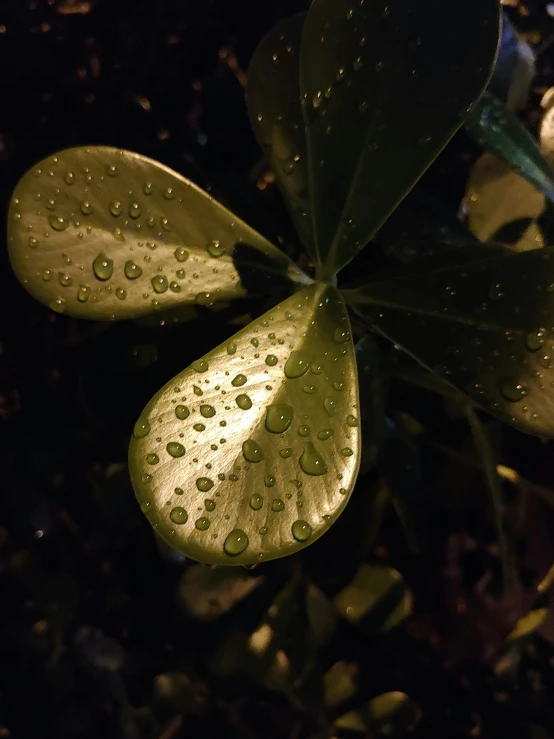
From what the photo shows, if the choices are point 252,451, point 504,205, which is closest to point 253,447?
point 252,451

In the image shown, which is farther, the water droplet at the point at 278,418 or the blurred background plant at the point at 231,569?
the blurred background plant at the point at 231,569

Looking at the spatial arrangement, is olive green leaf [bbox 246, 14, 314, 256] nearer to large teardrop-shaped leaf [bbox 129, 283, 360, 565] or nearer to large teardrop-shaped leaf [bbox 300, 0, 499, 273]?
large teardrop-shaped leaf [bbox 300, 0, 499, 273]

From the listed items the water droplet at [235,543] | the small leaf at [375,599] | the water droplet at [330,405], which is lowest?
the small leaf at [375,599]

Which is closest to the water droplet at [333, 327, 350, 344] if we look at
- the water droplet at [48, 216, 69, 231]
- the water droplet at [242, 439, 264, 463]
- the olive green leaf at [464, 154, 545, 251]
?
the water droplet at [242, 439, 264, 463]

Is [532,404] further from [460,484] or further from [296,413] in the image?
[460,484]

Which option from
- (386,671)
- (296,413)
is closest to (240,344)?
(296,413)

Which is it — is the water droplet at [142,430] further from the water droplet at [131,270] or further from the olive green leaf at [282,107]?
the olive green leaf at [282,107]

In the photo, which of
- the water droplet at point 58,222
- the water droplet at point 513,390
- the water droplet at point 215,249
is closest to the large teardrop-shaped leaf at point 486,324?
the water droplet at point 513,390

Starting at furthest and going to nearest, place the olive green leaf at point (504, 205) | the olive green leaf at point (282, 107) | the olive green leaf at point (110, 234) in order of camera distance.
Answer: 1. the olive green leaf at point (504, 205)
2. the olive green leaf at point (282, 107)
3. the olive green leaf at point (110, 234)
